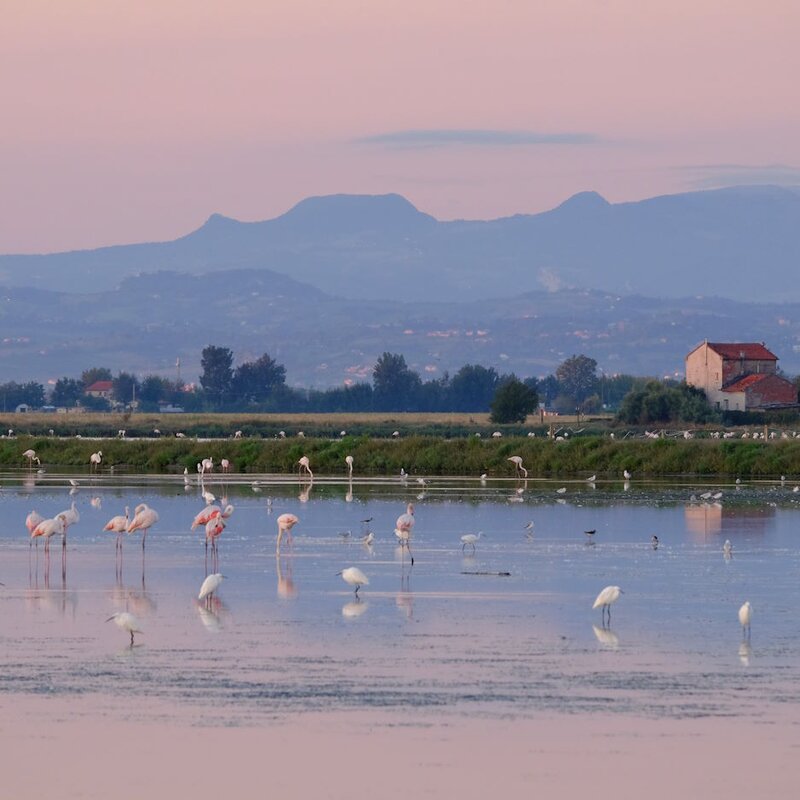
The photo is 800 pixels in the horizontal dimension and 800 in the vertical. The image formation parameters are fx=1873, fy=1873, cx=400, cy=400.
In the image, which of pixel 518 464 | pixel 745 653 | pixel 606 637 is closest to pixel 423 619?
pixel 606 637

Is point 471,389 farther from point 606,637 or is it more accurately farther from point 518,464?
point 606,637

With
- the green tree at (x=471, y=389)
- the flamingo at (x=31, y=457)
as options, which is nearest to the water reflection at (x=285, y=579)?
the flamingo at (x=31, y=457)

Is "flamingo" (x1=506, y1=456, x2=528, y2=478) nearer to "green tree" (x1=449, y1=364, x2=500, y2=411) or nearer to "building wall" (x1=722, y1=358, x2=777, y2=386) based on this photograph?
"building wall" (x1=722, y1=358, x2=777, y2=386)

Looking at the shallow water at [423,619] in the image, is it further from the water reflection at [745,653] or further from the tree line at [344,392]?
the tree line at [344,392]

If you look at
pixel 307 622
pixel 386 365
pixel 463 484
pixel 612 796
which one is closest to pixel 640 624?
pixel 307 622

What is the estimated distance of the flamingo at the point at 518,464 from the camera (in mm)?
47906

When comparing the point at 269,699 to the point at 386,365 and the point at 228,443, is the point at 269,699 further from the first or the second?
the point at 386,365

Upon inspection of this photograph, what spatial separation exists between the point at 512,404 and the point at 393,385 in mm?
76227

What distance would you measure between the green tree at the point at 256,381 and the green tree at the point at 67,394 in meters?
17.4

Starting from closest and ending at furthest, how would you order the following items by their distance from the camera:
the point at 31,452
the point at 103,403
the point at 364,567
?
the point at 364,567, the point at 31,452, the point at 103,403

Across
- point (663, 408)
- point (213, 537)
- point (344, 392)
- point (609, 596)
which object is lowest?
point (609, 596)

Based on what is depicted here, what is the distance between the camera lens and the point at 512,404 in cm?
9744

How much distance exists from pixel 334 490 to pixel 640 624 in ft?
81.4

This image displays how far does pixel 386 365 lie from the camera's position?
174375 millimetres
